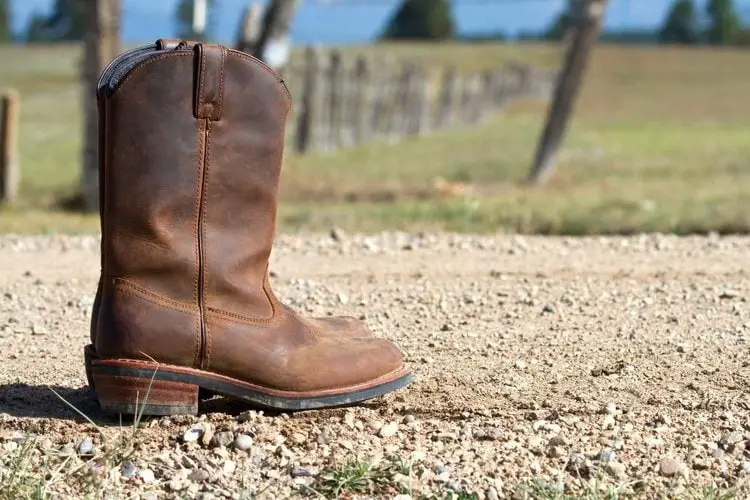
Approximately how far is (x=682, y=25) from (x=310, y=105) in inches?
2239

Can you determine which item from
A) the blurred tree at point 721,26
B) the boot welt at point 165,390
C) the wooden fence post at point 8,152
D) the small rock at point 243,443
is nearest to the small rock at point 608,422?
the boot welt at point 165,390

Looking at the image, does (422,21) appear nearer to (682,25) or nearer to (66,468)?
(682,25)

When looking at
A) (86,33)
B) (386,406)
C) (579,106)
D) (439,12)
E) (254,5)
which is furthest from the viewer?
(439,12)

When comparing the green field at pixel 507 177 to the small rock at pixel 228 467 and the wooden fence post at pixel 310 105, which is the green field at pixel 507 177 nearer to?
the wooden fence post at pixel 310 105

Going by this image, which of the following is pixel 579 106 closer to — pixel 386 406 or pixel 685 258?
A: pixel 685 258

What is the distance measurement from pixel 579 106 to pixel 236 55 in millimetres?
34528

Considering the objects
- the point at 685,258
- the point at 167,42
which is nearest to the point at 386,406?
the point at 167,42

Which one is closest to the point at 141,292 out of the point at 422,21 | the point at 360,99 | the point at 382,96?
the point at 360,99

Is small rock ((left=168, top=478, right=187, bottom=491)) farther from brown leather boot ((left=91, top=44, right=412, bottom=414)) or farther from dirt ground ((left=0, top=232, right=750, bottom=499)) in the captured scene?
brown leather boot ((left=91, top=44, right=412, bottom=414))

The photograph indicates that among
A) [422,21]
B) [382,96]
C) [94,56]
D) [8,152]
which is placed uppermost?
[94,56]

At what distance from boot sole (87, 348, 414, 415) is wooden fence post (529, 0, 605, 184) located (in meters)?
9.08

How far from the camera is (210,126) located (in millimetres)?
2781

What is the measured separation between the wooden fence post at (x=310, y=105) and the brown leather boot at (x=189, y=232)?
1441 centimetres

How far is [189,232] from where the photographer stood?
2826 millimetres
